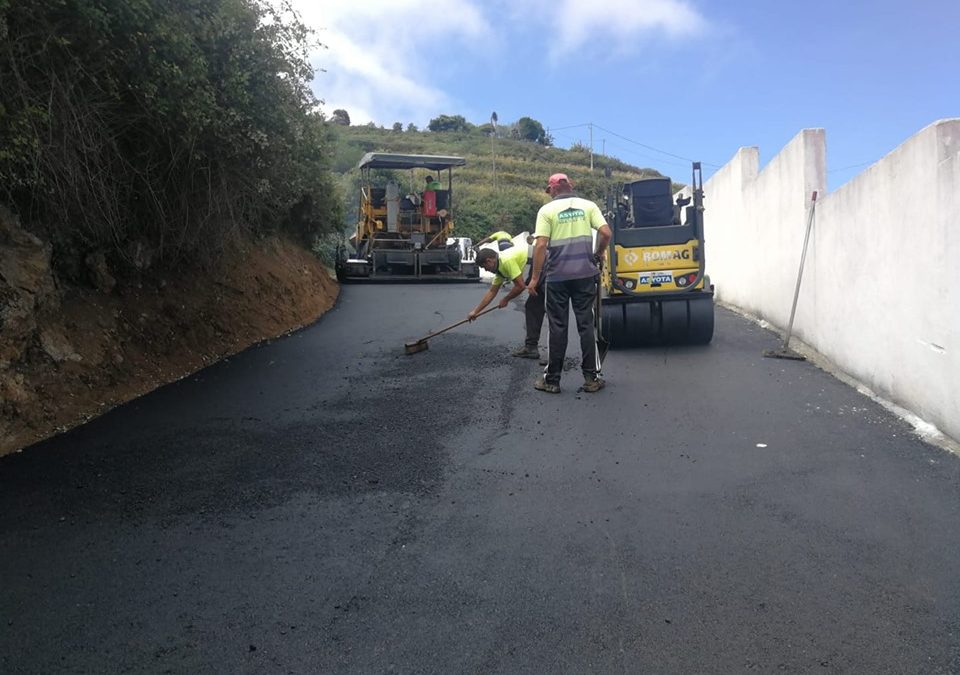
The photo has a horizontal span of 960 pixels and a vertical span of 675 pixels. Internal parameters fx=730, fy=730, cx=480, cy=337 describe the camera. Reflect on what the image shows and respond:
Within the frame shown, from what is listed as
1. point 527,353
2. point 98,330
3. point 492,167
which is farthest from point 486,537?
point 492,167

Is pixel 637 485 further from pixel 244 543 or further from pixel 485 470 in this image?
pixel 244 543

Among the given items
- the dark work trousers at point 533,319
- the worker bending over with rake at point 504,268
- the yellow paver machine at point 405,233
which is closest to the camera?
the worker bending over with rake at point 504,268

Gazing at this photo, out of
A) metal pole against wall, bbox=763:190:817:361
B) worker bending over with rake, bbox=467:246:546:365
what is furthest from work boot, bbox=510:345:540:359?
metal pole against wall, bbox=763:190:817:361

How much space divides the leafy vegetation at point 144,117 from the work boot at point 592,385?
3833mm

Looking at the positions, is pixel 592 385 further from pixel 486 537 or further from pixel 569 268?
pixel 486 537

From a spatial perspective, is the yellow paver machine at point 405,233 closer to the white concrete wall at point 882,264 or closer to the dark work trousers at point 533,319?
the white concrete wall at point 882,264

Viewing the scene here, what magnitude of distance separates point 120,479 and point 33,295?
2.51m

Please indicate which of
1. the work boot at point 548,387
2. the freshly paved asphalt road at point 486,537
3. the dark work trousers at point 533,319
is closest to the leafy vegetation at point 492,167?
the dark work trousers at point 533,319

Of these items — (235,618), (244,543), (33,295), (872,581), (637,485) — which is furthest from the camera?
(33,295)

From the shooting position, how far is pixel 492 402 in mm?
6629

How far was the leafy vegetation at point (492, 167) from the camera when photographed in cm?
3969

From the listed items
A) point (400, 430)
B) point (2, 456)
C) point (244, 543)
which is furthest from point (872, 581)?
point (2, 456)

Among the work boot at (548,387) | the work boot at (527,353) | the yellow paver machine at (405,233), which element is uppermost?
the yellow paver machine at (405,233)

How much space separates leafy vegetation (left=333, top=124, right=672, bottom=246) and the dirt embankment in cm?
1705
